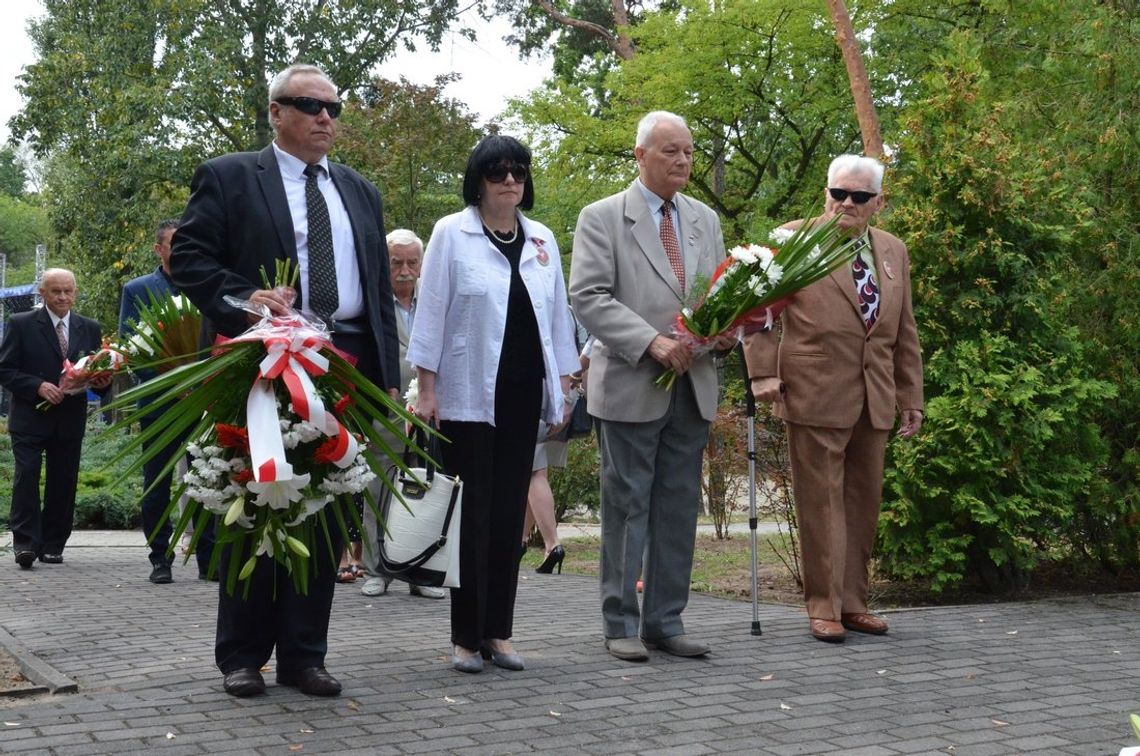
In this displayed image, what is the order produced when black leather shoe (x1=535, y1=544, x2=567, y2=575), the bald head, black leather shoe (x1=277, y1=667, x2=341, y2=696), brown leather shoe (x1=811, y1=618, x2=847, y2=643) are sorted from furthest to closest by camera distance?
the bald head → black leather shoe (x1=535, y1=544, x2=567, y2=575) → brown leather shoe (x1=811, y1=618, x2=847, y2=643) → black leather shoe (x1=277, y1=667, x2=341, y2=696)

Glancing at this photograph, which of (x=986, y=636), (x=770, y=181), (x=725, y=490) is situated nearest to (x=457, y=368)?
(x=986, y=636)

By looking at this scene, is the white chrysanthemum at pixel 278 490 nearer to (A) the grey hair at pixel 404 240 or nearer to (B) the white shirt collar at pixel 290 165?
(B) the white shirt collar at pixel 290 165

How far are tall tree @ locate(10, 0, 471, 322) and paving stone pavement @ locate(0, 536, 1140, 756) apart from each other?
19443 millimetres

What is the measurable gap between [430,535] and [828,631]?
7.20 feet

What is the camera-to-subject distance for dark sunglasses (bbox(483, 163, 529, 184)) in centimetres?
602

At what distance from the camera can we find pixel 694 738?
4.78 m

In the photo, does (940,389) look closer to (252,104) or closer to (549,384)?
(549,384)

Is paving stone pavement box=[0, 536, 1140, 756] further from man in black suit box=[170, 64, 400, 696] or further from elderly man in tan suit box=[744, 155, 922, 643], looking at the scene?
elderly man in tan suit box=[744, 155, 922, 643]

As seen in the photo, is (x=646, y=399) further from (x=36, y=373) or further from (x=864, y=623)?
(x=36, y=373)

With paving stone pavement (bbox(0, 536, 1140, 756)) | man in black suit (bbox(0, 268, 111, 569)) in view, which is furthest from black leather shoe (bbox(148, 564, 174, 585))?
man in black suit (bbox(0, 268, 111, 569))

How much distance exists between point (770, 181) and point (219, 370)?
2158 cm

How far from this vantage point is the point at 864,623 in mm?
7039

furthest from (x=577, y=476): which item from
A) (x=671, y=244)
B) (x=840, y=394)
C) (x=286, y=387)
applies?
(x=286, y=387)

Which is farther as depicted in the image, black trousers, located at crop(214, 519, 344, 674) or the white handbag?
the white handbag
